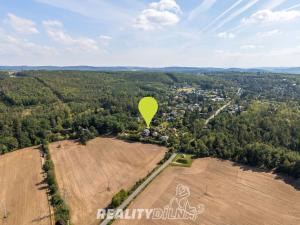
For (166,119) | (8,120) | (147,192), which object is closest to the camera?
(147,192)

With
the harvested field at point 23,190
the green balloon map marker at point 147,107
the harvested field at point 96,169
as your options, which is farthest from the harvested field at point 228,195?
the harvested field at point 23,190

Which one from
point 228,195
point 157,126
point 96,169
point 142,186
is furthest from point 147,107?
point 157,126

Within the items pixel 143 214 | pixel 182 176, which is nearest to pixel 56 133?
pixel 182 176

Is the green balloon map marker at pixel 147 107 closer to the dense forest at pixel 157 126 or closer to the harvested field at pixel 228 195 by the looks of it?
the harvested field at pixel 228 195

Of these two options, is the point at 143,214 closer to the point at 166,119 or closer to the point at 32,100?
the point at 166,119

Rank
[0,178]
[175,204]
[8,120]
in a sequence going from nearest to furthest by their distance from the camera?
[175,204] → [0,178] → [8,120]

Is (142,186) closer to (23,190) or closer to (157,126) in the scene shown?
(23,190)
